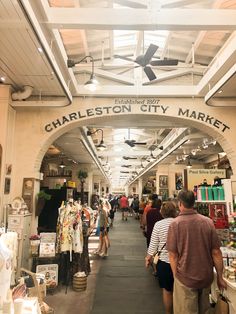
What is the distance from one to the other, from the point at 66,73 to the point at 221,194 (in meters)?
3.61

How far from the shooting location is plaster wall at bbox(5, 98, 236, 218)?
20.2ft

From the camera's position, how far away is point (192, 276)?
267 cm

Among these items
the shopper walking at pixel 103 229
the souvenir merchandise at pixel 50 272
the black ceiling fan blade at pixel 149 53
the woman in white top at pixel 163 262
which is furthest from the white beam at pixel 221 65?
the souvenir merchandise at pixel 50 272

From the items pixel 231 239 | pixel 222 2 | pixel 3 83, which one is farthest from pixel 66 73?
pixel 231 239

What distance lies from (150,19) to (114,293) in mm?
4411

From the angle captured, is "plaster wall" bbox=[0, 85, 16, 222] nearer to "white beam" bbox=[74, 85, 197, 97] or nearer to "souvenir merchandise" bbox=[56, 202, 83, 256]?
"souvenir merchandise" bbox=[56, 202, 83, 256]

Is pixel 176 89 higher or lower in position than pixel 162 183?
higher

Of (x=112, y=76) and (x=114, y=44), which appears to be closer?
(x=114, y=44)

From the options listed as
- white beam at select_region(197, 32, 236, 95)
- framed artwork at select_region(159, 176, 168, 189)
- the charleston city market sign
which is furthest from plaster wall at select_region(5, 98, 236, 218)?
framed artwork at select_region(159, 176, 168, 189)

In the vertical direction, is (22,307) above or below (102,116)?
below

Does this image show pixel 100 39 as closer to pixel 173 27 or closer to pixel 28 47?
pixel 28 47

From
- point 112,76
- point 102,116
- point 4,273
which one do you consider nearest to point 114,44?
point 112,76

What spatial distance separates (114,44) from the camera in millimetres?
6512

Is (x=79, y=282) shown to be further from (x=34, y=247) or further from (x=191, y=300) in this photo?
(x=191, y=300)
